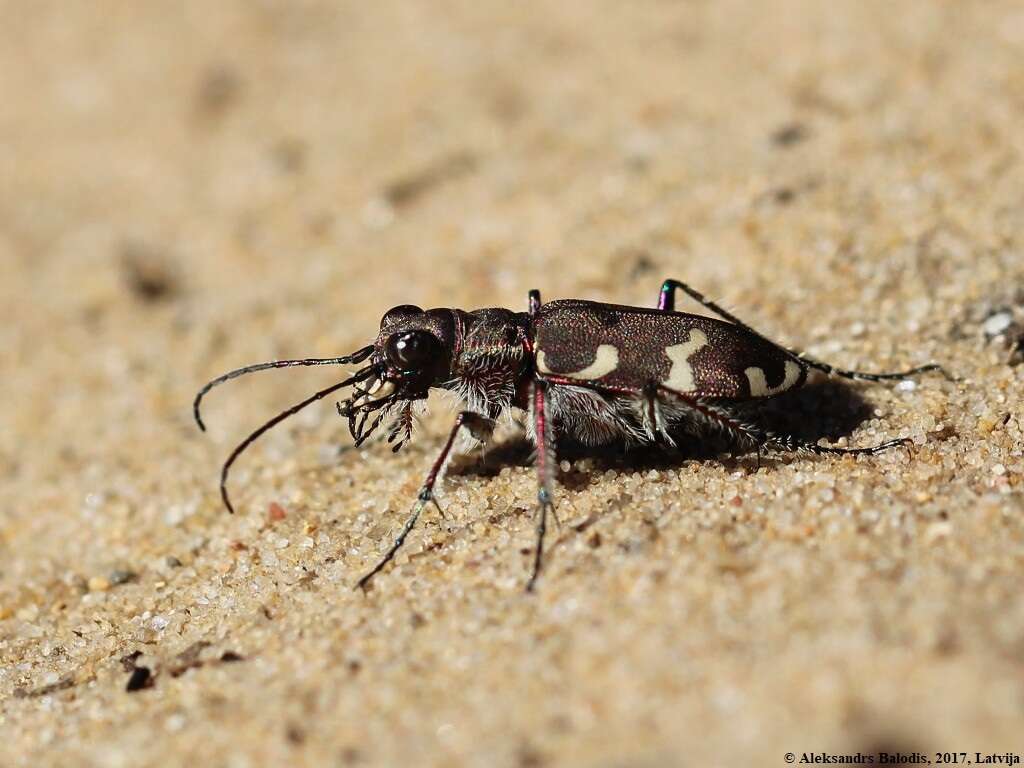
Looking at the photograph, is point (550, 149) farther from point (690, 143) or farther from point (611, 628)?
point (611, 628)

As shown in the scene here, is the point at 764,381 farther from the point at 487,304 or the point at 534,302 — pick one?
the point at 487,304

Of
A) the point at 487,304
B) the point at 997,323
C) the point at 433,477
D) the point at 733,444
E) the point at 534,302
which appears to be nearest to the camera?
the point at 433,477

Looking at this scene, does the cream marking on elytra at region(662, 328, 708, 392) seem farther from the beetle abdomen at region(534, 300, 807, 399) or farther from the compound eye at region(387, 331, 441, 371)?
the compound eye at region(387, 331, 441, 371)

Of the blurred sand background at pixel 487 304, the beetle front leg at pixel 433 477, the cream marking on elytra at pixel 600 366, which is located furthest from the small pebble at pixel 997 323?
the beetle front leg at pixel 433 477

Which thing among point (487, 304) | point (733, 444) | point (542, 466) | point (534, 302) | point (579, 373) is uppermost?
point (487, 304)

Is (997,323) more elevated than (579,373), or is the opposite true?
(997,323)

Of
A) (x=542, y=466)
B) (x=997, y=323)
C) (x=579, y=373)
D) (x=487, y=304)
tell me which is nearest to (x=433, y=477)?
(x=542, y=466)

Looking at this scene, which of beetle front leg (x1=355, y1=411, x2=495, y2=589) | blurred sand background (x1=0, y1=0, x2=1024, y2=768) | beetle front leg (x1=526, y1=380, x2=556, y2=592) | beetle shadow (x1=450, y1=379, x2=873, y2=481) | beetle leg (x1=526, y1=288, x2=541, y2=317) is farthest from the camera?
beetle leg (x1=526, y1=288, x2=541, y2=317)

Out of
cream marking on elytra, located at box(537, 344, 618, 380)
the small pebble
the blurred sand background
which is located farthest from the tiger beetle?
the small pebble
